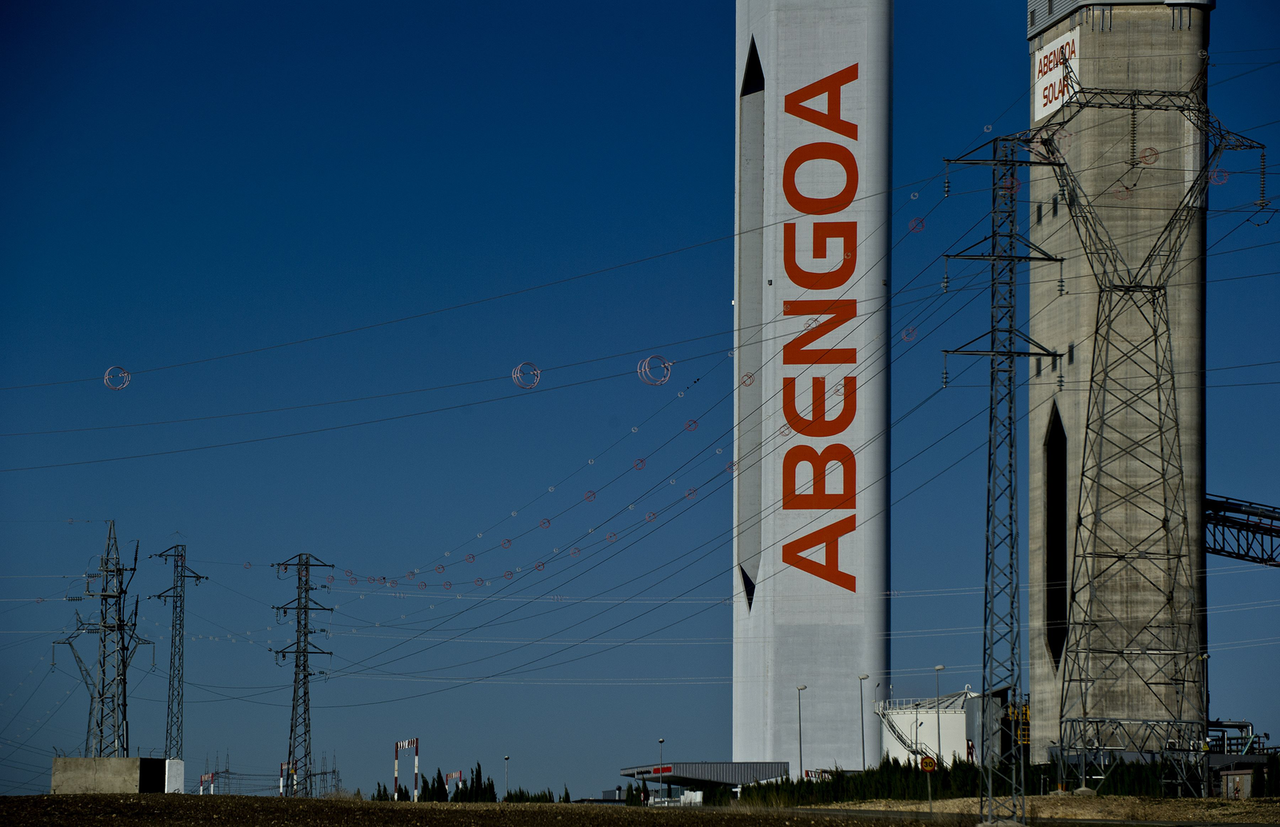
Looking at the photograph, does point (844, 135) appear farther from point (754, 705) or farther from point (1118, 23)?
point (754, 705)

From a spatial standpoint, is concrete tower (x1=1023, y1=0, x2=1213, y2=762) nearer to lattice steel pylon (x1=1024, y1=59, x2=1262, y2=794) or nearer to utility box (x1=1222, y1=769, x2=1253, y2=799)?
lattice steel pylon (x1=1024, y1=59, x2=1262, y2=794)

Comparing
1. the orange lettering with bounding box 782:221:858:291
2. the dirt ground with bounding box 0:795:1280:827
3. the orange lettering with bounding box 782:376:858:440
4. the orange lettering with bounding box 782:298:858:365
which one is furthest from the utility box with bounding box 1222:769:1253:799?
the orange lettering with bounding box 782:221:858:291

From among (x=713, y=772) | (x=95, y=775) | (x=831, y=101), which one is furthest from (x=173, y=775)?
(x=831, y=101)

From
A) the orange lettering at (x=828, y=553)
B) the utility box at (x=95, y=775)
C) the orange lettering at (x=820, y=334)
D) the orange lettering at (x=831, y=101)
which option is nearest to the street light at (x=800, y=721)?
the orange lettering at (x=828, y=553)

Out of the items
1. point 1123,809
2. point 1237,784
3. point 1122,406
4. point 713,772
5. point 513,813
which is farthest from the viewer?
point 1122,406

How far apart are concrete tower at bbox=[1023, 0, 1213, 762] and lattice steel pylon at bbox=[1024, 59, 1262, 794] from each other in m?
0.11

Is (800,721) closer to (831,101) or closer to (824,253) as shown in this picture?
(824,253)

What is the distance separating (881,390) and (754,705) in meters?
16.3

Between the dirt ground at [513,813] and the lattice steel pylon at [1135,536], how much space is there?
96.5ft

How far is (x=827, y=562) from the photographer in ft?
250

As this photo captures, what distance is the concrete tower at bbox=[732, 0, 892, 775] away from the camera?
7612 cm

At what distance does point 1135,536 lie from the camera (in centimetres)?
8119

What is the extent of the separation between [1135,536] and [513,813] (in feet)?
160

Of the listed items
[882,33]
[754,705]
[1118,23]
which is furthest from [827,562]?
[1118,23]
